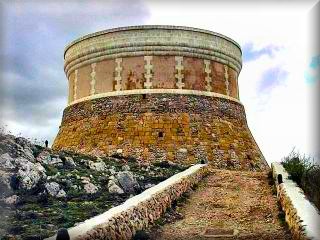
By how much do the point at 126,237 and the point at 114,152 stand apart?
39.6 ft

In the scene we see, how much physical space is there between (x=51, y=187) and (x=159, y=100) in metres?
11.2

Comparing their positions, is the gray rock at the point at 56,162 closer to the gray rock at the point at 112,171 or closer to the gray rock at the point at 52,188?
the gray rock at the point at 112,171

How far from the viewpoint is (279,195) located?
12.2m

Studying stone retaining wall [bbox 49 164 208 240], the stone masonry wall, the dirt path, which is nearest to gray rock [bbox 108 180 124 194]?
stone retaining wall [bbox 49 164 208 240]

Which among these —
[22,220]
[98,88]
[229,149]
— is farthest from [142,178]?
[98,88]

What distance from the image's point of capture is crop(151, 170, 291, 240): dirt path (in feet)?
31.4

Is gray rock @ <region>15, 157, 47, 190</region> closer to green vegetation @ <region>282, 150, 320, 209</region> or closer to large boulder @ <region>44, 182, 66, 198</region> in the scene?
large boulder @ <region>44, 182, 66, 198</region>

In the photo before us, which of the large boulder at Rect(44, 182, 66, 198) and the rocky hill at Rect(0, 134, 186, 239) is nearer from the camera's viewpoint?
the rocky hill at Rect(0, 134, 186, 239)

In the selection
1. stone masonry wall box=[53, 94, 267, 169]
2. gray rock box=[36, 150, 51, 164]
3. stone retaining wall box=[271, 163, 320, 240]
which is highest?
stone masonry wall box=[53, 94, 267, 169]

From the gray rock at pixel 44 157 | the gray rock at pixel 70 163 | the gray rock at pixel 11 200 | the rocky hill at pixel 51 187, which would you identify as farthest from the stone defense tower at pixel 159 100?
the gray rock at pixel 11 200

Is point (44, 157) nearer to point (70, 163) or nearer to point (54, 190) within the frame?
point (70, 163)

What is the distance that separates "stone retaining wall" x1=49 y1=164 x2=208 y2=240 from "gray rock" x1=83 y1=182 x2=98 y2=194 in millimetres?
1312

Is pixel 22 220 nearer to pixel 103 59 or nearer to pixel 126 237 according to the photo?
pixel 126 237

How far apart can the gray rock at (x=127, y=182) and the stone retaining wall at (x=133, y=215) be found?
29.3 inches
